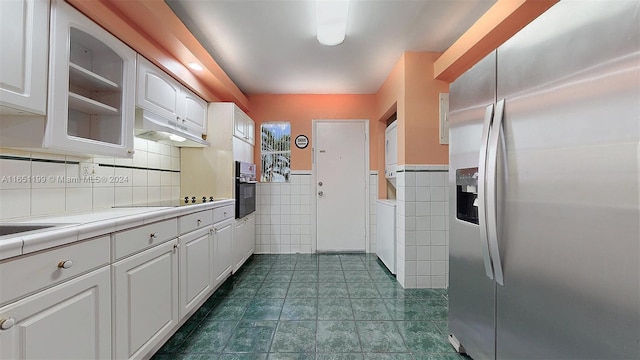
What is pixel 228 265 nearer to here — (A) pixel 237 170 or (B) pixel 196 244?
(B) pixel 196 244

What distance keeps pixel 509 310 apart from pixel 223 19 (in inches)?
104

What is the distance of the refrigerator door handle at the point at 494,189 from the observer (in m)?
1.10

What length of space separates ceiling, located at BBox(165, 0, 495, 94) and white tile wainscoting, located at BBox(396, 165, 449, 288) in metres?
1.23

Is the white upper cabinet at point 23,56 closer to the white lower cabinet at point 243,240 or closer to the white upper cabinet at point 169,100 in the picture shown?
the white upper cabinet at point 169,100

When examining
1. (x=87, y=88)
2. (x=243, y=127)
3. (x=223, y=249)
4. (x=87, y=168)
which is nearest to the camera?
(x=87, y=88)

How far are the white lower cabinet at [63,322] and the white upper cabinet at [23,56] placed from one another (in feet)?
2.56

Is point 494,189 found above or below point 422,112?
below

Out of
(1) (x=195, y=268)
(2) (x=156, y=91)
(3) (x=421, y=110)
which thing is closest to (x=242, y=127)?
(2) (x=156, y=91)

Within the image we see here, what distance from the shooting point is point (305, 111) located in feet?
12.8

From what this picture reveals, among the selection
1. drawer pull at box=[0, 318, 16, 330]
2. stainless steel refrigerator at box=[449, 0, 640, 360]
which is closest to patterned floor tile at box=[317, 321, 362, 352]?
stainless steel refrigerator at box=[449, 0, 640, 360]

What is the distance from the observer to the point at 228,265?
8.67ft

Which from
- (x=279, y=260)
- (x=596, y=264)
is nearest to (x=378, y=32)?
(x=596, y=264)

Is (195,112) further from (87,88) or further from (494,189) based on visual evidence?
(494,189)

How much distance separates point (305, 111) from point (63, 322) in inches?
134
